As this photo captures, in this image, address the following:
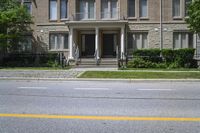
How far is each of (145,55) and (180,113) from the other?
19.8 metres

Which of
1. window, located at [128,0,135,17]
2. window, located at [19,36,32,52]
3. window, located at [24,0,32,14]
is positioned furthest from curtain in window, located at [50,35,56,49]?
window, located at [128,0,135,17]

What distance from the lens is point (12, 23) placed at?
29.1 metres

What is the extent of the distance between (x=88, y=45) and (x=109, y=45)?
6.55 ft

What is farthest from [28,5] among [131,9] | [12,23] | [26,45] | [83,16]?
[131,9]

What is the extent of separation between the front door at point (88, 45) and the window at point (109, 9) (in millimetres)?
2315

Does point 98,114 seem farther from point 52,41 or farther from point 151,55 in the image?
point 52,41

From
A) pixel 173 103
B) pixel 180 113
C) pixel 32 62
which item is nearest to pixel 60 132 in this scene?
pixel 180 113

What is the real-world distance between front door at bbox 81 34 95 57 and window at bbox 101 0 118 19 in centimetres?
232

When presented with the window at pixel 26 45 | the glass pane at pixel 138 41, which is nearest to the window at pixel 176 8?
the glass pane at pixel 138 41

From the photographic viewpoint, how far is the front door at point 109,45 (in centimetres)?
3216

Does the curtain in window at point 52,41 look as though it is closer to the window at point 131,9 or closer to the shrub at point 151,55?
the window at point 131,9

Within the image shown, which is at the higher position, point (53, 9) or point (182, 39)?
point (53, 9)

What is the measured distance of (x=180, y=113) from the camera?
7746mm

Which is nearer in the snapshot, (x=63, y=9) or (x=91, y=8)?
(x=91, y=8)
